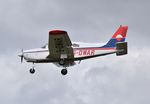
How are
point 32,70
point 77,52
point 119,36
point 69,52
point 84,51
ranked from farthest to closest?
point 119,36, point 32,70, point 84,51, point 77,52, point 69,52

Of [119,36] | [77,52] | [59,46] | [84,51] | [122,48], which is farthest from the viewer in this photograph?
[119,36]

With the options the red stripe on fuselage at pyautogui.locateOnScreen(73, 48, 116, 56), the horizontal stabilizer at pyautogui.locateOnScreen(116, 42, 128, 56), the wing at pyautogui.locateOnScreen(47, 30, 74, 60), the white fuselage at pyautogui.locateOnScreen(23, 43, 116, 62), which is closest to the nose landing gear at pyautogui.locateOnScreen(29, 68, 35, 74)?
the white fuselage at pyautogui.locateOnScreen(23, 43, 116, 62)

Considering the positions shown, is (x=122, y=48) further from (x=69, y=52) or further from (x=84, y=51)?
(x=69, y=52)

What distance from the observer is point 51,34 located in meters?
46.6

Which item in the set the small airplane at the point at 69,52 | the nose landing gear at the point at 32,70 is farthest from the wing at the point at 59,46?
the nose landing gear at the point at 32,70

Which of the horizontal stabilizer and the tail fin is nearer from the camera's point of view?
the horizontal stabilizer

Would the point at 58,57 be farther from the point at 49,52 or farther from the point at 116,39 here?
the point at 116,39

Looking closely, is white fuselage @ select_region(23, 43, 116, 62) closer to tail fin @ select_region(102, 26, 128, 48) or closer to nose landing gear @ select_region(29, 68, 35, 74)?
nose landing gear @ select_region(29, 68, 35, 74)

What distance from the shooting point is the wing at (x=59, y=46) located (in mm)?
46728

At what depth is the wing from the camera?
46.7 m

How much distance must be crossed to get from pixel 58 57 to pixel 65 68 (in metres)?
1.55

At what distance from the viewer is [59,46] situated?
1924 inches

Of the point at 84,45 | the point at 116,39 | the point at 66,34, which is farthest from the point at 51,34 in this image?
the point at 116,39

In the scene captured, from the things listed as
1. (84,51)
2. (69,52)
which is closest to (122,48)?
(84,51)
